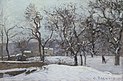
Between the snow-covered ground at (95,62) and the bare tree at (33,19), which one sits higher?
the bare tree at (33,19)

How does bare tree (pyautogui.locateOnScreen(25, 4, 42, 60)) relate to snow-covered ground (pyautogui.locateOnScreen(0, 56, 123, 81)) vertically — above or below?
above

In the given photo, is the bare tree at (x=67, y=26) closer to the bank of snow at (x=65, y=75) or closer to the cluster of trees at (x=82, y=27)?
the cluster of trees at (x=82, y=27)

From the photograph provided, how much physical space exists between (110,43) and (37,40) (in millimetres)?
902

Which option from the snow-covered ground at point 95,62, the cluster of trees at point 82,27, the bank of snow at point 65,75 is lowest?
the bank of snow at point 65,75

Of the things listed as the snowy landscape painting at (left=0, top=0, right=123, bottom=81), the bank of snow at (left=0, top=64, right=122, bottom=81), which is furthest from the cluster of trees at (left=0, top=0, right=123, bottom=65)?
the bank of snow at (left=0, top=64, right=122, bottom=81)

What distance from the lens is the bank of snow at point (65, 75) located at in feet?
12.4

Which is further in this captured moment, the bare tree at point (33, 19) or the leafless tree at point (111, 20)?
the bare tree at point (33, 19)

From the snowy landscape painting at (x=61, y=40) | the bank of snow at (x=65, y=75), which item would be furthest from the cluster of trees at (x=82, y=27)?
the bank of snow at (x=65, y=75)

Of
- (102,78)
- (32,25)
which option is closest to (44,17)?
(32,25)

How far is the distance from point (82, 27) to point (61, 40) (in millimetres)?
307

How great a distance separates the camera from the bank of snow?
12.4 ft

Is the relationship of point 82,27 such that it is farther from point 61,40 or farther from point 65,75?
point 65,75

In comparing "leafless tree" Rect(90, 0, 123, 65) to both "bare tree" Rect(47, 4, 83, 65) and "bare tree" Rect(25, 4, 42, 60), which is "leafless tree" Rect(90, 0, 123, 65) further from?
"bare tree" Rect(25, 4, 42, 60)

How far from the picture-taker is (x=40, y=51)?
3895mm
